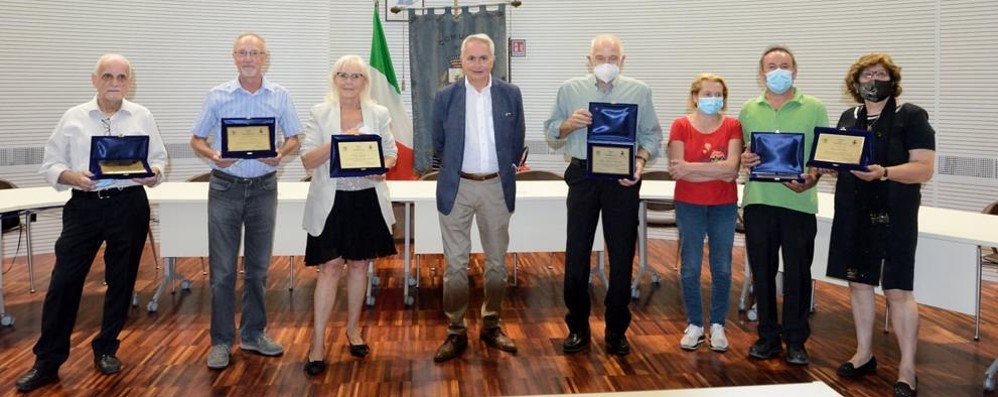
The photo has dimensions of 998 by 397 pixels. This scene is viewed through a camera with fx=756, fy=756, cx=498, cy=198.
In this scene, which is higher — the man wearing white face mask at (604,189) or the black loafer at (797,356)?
the man wearing white face mask at (604,189)

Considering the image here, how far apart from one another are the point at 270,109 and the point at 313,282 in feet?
8.20

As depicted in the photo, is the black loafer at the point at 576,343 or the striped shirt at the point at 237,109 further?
the black loafer at the point at 576,343

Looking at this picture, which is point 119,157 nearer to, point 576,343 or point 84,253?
point 84,253

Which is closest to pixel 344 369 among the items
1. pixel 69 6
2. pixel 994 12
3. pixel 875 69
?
pixel 875 69

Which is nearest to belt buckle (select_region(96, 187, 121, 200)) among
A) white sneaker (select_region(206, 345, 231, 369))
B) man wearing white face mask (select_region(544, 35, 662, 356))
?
white sneaker (select_region(206, 345, 231, 369))

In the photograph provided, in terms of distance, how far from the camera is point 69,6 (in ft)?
24.2

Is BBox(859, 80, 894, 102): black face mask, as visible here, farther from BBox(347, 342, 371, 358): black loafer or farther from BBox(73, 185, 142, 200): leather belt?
BBox(73, 185, 142, 200): leather belt

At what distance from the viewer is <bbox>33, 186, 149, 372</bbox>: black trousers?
3.72 meters

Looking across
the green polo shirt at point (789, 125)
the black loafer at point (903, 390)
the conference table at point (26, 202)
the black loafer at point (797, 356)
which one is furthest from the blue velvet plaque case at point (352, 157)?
the black loafer at point (903, 390)

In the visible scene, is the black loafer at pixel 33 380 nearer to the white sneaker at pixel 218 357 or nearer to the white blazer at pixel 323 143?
the white sneaker at pixel 218 357

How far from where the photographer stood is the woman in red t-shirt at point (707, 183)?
408 centimetres

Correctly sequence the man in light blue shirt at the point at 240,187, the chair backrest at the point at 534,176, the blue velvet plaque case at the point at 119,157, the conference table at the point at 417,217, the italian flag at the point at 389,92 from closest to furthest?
the blue velvet plaque case at the point at 119,157, the man in light blue shirt at the point at 240,187, the conference table at the point at 417,217, the chair backrest at the point at 534,176, the italian flag at the point at 389,92

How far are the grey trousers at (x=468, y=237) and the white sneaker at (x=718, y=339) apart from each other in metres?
1.26

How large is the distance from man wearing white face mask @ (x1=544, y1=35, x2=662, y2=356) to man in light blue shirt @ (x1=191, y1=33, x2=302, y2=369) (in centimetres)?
152
